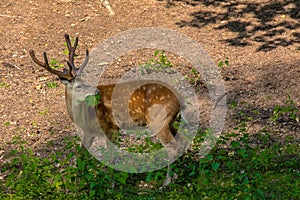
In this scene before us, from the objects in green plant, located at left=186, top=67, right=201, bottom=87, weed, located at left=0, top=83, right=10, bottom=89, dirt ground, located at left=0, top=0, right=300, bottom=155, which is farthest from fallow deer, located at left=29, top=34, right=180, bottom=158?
weed, located at left=0, top=83, right=10, bottom=89

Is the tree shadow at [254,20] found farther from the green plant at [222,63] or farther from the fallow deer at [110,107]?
the fallow deer at [110,107]

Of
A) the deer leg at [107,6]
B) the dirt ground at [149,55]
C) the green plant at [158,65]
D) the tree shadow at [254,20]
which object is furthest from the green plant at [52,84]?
the tree shadow at [254,20]

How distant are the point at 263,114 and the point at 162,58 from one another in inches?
69.6

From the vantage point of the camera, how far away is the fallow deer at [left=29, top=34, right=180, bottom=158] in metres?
6.46

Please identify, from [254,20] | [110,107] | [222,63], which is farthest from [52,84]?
[254,20]

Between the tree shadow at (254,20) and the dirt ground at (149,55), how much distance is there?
17 mm

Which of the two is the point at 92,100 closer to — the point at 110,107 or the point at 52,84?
the point at 110,107

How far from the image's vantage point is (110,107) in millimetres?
6789

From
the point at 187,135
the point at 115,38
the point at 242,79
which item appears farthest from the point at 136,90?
the point at 115,38

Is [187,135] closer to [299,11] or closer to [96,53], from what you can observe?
[96,53]

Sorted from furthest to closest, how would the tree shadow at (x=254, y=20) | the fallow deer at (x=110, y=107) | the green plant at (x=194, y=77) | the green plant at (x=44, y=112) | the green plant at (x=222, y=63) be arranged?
1. the tree shadow at (x=254, y=20)
2. the green plant at (x=194, y=77)
3. the green plant at (x=222, y=63)
4. the green plant at (x=44, y=112)
5. the fallow deer at (x=110, y=107)

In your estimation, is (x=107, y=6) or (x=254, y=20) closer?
(x=254, y=20)

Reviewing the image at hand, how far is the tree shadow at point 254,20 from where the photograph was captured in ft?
34.4

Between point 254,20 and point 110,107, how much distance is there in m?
5.24
